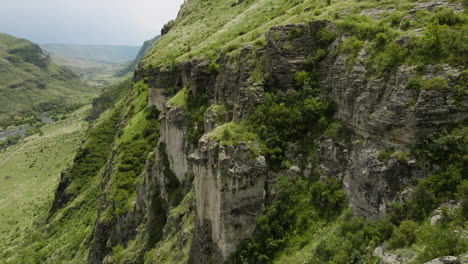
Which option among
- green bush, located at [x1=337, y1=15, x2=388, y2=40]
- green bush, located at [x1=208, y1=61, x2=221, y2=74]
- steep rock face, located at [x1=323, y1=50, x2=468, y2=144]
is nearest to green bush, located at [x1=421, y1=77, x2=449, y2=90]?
steep rock face, located at [x1=323, y1=50, x2=468, y2=144]

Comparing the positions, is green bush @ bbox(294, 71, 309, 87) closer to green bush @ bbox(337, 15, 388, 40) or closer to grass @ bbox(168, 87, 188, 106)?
green bush @ bbox(337, 15, 388, 40)

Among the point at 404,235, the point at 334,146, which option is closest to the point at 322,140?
the point at 334,146

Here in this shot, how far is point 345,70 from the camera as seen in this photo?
76.5 feet

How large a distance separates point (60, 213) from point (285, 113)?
74.6 metres

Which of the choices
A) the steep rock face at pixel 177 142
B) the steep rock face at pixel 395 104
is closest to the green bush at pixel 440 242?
the steep rock face at pixel 395 104

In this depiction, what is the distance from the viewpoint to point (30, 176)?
460 ft

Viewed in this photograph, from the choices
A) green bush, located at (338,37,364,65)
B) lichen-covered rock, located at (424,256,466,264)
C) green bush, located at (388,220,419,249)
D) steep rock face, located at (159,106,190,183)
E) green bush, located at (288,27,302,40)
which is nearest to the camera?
lichen-covered rock, located at (424,256,466,264)

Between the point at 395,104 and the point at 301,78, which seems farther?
the point at 301,78

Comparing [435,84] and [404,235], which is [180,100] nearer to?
[435,84]

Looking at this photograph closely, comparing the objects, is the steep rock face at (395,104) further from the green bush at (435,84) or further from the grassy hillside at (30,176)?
the grassy hillside at (30,176)

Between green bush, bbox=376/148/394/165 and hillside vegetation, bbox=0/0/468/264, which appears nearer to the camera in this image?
hillside vegetation, bbox=0/0/468/264

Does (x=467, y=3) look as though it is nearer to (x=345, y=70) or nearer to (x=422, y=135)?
(x=345, y=70)

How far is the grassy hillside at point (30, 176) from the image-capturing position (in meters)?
102

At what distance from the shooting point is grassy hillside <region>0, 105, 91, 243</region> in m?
102
